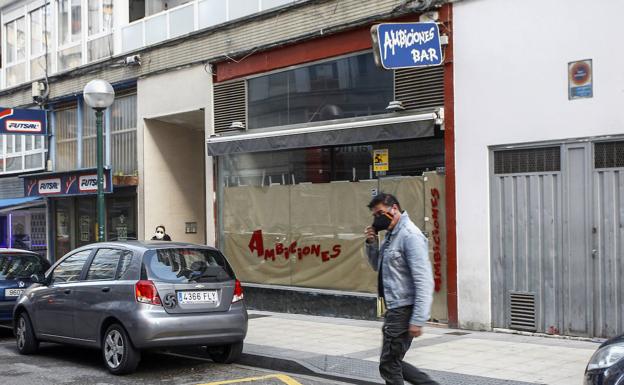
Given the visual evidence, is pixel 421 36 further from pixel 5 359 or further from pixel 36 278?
pixel 5 359

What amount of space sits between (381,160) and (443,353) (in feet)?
13.2

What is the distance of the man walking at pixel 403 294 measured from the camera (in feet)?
19.7

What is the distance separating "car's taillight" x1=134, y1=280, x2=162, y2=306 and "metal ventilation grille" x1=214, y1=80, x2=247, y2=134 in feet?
22.1

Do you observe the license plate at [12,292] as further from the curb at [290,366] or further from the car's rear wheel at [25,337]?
the curb at [290,366]

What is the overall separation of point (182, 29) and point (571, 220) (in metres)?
9.71

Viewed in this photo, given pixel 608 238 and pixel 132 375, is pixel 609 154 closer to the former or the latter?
pixel 608 238

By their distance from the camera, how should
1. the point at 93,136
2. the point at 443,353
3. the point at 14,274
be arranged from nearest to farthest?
the point at 443,353 < the point at 14,274 < the point at 93,136

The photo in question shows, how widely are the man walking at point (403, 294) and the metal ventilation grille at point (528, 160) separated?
15.8ft

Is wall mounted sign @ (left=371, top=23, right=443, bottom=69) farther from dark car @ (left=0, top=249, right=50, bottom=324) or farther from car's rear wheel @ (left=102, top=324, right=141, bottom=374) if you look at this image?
dark car @ (left=0, top=249, right=50, bottom=324)

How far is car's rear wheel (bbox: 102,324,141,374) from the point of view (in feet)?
28.6

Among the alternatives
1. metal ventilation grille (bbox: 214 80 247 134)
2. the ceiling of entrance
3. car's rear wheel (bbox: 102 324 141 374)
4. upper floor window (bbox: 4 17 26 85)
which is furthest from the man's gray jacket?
upper floor window (bbox: 4 17 26 85)

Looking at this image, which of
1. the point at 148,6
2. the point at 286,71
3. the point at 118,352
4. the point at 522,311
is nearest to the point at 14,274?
the point at 118,352

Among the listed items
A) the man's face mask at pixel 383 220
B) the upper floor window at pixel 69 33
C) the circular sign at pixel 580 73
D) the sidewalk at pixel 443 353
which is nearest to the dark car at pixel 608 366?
the man's face mask at pixel 383 220

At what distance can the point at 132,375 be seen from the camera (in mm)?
8914
